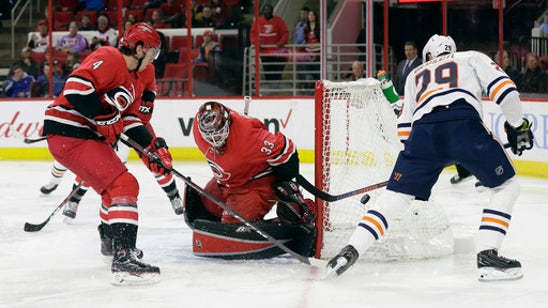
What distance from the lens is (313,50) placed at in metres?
9.72

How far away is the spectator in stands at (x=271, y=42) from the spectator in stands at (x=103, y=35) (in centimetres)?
145

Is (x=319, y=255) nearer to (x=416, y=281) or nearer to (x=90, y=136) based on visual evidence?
(x=416, y=281)

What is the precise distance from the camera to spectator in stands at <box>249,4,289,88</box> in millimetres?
9797

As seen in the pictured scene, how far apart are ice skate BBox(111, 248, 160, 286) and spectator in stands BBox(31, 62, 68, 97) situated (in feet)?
19.8

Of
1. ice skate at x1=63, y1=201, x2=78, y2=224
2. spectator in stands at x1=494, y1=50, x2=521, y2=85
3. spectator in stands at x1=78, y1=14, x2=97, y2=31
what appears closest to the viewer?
ice skate at x1=63, y1=201, x2=78, y2=224

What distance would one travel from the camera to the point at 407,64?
8.95 metres

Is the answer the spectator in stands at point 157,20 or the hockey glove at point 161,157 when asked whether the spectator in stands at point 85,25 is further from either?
the hockey glove at point 161,157

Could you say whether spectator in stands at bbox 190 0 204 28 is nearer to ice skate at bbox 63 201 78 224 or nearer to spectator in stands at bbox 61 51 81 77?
spectator in stands at bbox 61 51 81 77

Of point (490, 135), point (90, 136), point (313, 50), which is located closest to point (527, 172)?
point (313, 50)

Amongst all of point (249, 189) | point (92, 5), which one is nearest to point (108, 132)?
point (249, 189)

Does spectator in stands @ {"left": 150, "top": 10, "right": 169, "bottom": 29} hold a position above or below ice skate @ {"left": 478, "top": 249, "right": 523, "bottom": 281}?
above

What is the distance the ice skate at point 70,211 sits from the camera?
5699 mm

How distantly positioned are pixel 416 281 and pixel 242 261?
0.80 metres

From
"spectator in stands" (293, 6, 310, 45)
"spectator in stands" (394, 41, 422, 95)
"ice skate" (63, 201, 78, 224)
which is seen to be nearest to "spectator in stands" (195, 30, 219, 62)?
"spectator in stands" (293, 6, 310, 45)
